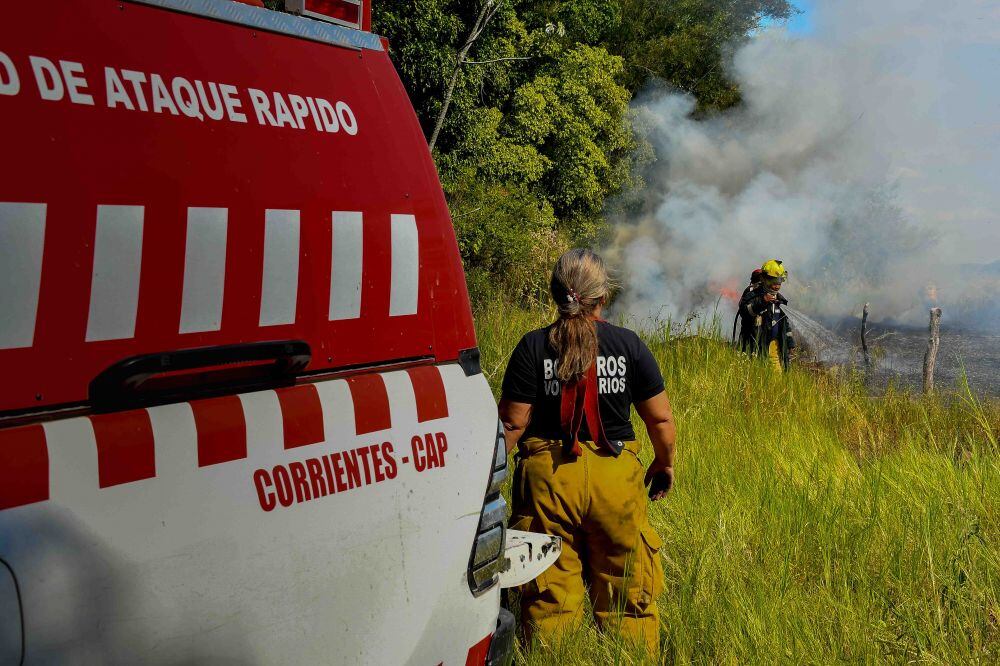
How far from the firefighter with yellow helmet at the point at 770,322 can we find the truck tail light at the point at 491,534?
644cm

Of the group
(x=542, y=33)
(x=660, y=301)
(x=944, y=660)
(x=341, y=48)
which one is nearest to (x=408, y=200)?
(x=341, y=48)

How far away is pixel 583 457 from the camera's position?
3582 millimetres

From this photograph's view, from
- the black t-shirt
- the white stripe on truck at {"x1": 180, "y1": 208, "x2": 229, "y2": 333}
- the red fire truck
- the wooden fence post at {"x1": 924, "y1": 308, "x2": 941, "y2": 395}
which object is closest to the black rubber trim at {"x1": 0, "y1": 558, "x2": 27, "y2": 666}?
the red fire truck

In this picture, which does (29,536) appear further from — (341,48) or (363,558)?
(341,48)

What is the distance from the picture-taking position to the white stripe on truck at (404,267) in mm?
2504

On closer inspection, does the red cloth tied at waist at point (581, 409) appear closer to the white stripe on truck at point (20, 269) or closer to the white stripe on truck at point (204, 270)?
the white stripe on truck at point (204, 270)

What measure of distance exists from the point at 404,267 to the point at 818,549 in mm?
2845

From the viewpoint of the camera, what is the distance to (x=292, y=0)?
101 inches

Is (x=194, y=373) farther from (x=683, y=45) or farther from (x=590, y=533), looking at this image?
(x=683, y=45)

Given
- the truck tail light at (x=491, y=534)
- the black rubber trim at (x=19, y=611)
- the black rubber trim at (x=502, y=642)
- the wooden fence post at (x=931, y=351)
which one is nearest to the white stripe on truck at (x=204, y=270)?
the black rubber trim at (x=19, y=611)

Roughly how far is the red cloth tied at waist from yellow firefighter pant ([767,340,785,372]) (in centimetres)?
540

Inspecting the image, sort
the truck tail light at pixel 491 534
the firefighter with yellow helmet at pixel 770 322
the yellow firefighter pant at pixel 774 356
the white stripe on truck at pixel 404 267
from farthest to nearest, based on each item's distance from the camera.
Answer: the firefighter with yellow helmet at pixel 770 322, the yellow firefighter pant at pixel 774 356, the truck tail light at pixel 491 534, the white stripe on truck at pixel 404 267

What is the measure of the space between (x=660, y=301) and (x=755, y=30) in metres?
11.4

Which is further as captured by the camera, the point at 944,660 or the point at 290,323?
the point at 944,660
